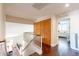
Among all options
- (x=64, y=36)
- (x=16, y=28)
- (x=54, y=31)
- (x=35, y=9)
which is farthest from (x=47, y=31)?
(x=16, y=28)

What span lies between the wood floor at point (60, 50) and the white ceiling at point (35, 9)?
52 centimetres

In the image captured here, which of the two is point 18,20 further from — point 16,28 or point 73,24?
point 73,24

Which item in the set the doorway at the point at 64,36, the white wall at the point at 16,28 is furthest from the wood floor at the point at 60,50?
the white wall at the point at 16,28

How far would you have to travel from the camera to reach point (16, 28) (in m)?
1.91

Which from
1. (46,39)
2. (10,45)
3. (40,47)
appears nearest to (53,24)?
(46,39)

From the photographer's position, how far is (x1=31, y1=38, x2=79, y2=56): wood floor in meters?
1.87

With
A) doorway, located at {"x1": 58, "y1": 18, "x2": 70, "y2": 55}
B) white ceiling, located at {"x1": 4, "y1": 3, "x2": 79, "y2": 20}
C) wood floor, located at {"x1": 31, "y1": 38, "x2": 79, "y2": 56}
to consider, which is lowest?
wood floor, located at {"x1": 31, "y1": 38, "x2": 79, "y2": 56}

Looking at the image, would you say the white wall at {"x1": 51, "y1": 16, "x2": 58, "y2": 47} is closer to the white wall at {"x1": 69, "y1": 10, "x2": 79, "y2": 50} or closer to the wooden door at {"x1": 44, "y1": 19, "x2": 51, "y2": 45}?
the wooden door at {"x1": 44, "y1": 19, "x2": 51, "y2": 45}

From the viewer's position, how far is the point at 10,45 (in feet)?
6.13

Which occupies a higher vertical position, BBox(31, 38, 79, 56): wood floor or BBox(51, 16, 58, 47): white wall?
BBox(51, 16, 58, 47): white wall

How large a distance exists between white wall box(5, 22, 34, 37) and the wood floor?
43 cm

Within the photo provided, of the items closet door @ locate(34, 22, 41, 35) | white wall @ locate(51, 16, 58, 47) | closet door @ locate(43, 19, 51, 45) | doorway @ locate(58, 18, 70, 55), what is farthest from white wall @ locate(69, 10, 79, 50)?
closet door @ locate(34, 22, 41, 35)

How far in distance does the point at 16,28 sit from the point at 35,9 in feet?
1.53

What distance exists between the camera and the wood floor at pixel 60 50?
6.14 feet
